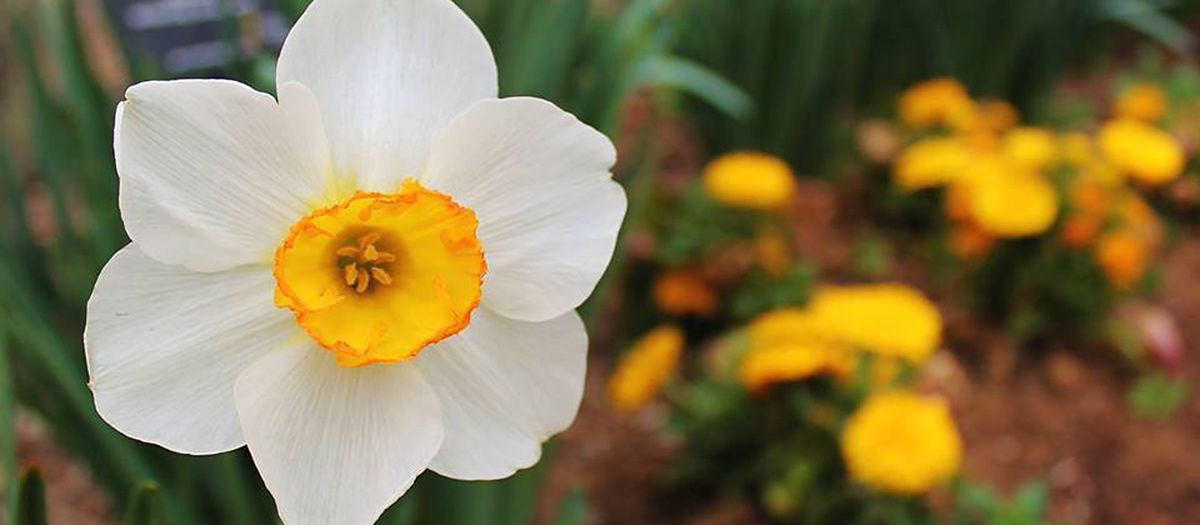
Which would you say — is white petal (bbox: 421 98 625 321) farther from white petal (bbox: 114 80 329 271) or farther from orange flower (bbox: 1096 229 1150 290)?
orange flower (bbox: 1096 229 1150 290)

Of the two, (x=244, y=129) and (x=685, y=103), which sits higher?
(x=244, y=129)

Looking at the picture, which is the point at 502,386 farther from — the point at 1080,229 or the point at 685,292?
the point at 1080,229

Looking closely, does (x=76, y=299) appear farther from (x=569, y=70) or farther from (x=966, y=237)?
(x=966, y=237)

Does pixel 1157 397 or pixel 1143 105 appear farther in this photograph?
pixel 1143 105

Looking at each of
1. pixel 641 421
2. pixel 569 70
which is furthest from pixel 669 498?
pixel 569 70

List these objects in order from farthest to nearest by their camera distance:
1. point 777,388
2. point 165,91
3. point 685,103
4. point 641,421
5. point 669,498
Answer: point 685,103
point 641,421
point 669,498
point 777,388
point 165,91

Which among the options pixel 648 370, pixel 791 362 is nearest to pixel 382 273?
pixel 791 362
